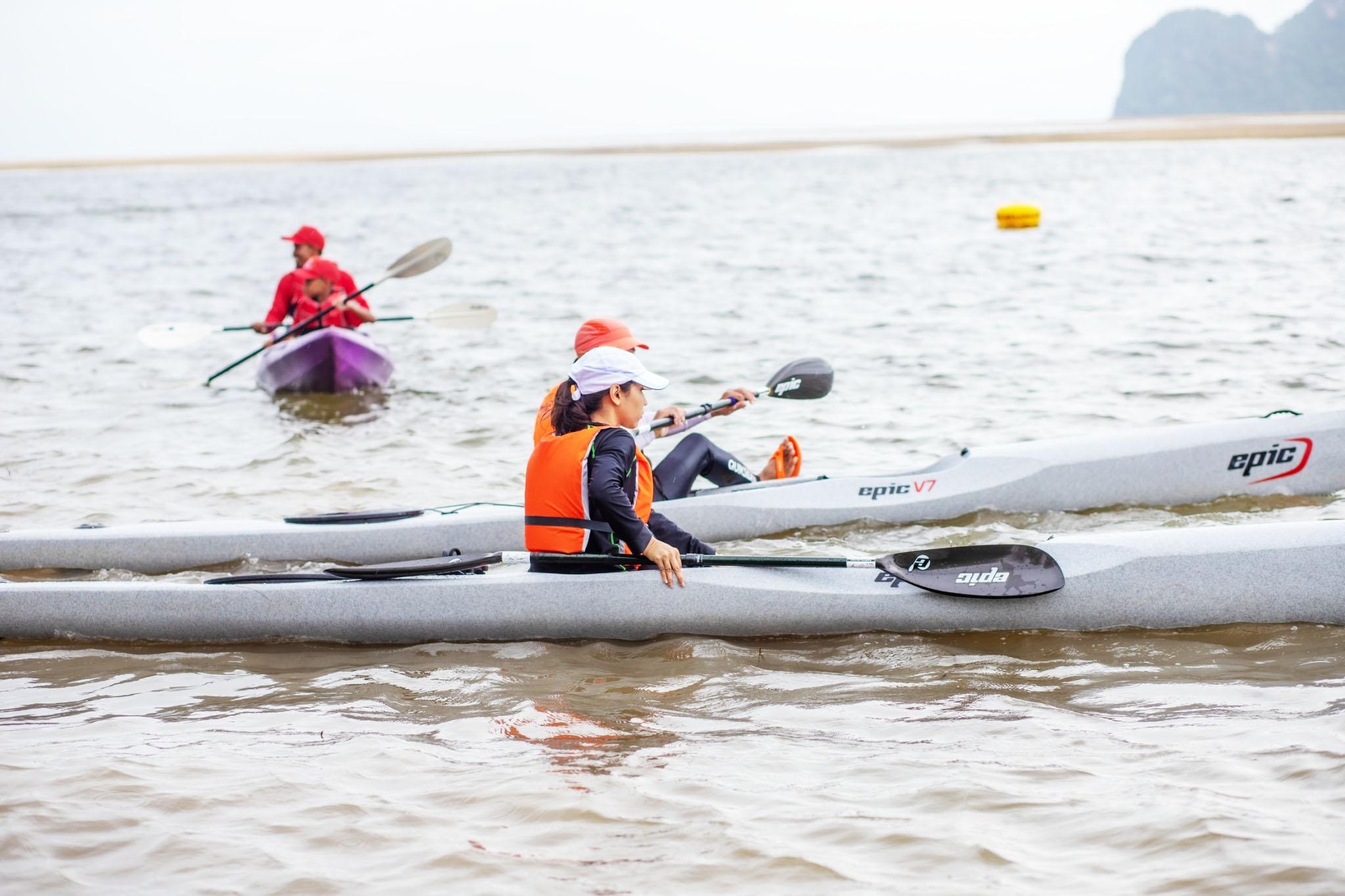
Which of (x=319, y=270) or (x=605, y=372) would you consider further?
(x=319, y=270)

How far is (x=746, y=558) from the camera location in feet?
14.8

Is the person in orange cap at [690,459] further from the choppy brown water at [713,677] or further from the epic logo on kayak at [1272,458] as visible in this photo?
the epic logo on kayak at [1272,458]

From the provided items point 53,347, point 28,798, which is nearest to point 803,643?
point 28,798

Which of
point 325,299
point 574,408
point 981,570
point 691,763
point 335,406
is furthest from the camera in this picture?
point 325,299

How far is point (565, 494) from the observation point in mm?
4395

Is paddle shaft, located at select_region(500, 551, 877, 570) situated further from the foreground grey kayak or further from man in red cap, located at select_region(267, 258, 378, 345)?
man in red cap, located at select_region(267, 258, 378, 345)

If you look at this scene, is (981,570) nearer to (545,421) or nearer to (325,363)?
(545,421)

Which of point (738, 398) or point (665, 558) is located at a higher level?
point (738, 398)

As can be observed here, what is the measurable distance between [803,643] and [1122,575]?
1.19 m

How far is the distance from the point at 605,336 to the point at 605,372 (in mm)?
435

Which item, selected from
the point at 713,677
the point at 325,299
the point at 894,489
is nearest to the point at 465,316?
the point at 325,299

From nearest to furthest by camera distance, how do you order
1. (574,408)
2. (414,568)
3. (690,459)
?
(574,408) → (414,568) → (690,459)

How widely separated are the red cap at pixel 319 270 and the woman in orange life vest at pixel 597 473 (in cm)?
562

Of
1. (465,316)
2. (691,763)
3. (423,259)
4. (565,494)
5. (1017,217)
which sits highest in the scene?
(1017,217)
